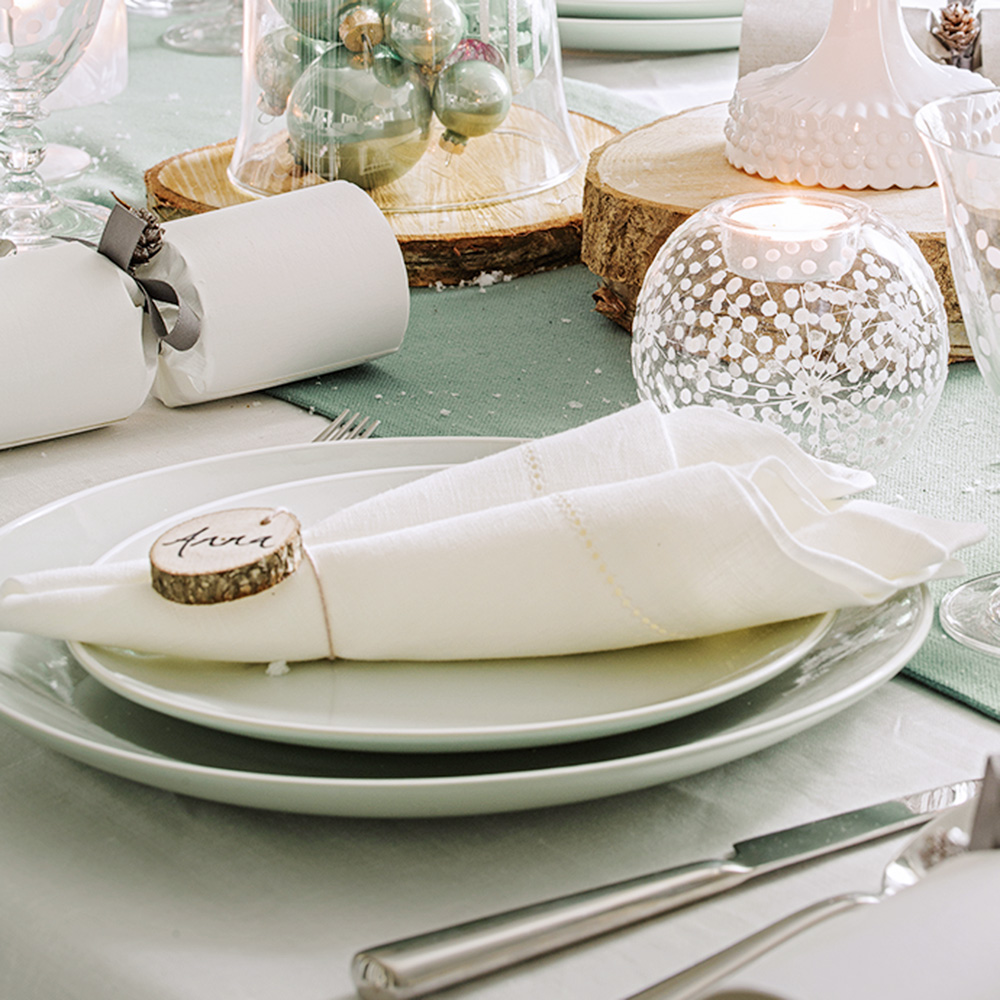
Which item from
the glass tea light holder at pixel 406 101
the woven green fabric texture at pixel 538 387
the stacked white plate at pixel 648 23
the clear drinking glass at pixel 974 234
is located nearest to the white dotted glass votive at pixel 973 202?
the clear drinking glass at pixel 974 234

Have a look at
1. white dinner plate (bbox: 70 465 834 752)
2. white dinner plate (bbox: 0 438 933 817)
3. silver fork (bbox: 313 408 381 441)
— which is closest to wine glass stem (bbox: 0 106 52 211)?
silver fork (bbox: 313 408 381 441)

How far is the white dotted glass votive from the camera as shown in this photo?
0.43 m

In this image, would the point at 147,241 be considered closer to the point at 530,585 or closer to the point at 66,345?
the point at 66,345

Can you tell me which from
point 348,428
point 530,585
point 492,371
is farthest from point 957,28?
point 530,585

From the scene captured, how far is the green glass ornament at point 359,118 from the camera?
0.90m

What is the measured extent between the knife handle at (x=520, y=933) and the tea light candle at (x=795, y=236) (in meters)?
0.31

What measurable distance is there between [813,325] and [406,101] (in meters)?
0.47

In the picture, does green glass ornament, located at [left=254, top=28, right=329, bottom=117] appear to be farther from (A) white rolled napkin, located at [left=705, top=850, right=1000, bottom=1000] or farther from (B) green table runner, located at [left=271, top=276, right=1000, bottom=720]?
(A) white rolled napkin, located at [left=705, top=850, right=1000, bottom=1000]

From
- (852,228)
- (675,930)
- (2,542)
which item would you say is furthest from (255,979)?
(852,228)

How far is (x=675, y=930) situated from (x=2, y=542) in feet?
0.92

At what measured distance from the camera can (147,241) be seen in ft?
2.19

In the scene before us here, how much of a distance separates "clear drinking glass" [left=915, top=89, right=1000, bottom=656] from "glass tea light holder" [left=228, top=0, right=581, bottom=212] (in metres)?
0.50

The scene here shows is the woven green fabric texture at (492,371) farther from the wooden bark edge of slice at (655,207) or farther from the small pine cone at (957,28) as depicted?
the small pine cone at (957,28)

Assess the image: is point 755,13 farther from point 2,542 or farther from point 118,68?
point 2,542
